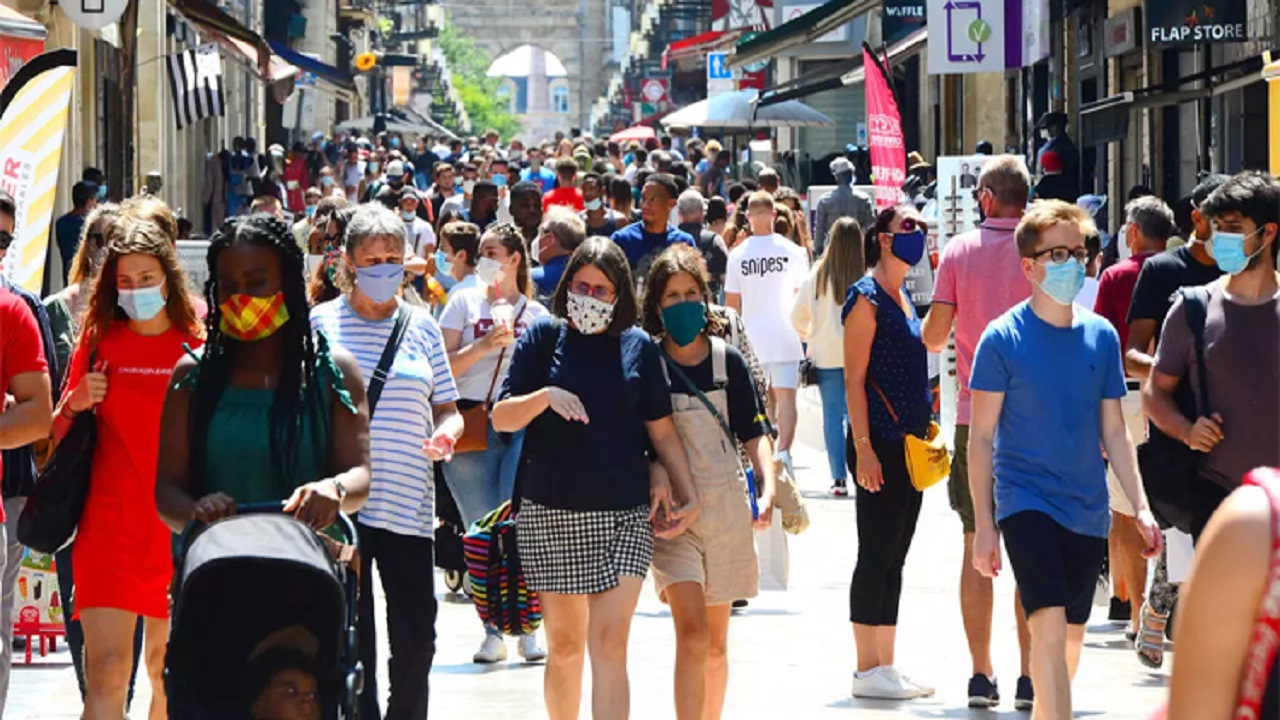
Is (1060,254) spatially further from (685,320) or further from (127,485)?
(127,485)

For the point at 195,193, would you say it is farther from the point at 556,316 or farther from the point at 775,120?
the point at 556,316

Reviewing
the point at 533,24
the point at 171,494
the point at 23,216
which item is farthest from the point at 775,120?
the point at 533,24

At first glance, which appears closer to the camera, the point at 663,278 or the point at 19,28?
the point at 663,278

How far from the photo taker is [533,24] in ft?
527

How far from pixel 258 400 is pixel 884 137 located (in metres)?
12.6

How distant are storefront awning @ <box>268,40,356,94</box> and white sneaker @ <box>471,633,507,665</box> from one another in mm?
32823

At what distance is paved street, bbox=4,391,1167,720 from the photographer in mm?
8508

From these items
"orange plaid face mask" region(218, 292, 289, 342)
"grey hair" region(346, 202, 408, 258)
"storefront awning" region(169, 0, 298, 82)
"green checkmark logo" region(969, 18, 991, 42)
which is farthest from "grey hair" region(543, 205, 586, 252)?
"storefront awning" region(169, 0, 298, 82)

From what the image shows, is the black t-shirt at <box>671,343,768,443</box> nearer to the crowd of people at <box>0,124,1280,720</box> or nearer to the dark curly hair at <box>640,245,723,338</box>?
the crowd of people at <box>0,124,1280,720</box>

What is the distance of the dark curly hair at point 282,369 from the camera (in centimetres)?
554

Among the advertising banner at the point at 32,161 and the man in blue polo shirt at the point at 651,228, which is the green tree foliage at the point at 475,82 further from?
the advertising banner at the point at 32,161

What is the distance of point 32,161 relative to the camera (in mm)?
10602

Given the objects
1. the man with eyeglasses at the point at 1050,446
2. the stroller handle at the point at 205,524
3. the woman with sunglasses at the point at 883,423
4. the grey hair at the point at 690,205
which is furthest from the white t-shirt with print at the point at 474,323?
the grey hair at the point at 690,205

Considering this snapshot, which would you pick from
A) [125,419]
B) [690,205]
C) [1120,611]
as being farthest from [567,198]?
[125,419]
